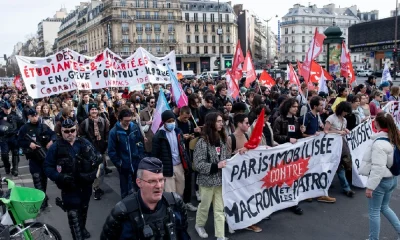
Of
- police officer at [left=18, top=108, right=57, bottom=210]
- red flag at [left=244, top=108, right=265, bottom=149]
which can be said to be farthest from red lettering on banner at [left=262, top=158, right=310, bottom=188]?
police officer at [left=18, top=108, right=57, bottom=210]

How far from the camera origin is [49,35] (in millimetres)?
119688

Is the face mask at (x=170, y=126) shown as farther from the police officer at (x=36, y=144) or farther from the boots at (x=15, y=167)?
the boots at (x=15, y=167)

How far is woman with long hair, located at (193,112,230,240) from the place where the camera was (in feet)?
15.2

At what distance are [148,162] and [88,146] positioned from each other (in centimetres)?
220

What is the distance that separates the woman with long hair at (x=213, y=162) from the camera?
462 centimetres

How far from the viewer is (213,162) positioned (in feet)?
15.3

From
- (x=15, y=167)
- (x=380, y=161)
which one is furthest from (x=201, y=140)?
(x=15, y=167)

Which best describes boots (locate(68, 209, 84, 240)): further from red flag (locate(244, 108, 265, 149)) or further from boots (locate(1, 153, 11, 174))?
boots (locate(1, 153, 11, 174))

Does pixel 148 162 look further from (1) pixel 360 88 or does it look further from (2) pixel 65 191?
(1) pixel 360 88

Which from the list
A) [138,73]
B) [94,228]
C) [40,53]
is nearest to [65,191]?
[94,228]

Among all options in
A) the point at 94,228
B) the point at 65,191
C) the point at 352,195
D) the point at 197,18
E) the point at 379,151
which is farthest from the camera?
the point at 197,18

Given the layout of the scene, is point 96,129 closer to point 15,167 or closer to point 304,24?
point 15,167

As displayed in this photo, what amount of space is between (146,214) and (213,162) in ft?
7.84

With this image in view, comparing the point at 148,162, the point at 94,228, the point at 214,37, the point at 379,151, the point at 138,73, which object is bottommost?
the point at 94,228
